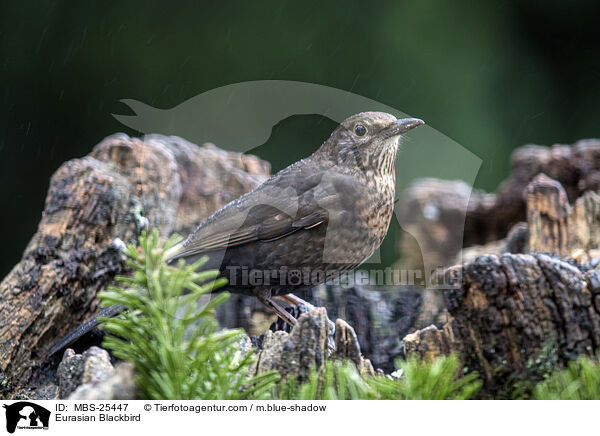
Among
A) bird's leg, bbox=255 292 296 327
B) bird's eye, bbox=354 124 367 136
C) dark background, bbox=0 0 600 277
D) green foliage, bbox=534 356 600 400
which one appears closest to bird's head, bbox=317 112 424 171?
bird's eye, bbox=354 124 367 136

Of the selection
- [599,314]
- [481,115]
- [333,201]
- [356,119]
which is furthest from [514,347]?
[481,115]

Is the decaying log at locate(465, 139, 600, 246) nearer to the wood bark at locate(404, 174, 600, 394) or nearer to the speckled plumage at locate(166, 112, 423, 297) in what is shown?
the speckled plumage at locate(166, 112, 423, 297)

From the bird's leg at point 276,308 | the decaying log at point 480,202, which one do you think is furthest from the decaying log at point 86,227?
the decaying log at point 480,202

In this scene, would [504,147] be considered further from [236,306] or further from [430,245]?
[236,306]

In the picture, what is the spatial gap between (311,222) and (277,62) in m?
0.78

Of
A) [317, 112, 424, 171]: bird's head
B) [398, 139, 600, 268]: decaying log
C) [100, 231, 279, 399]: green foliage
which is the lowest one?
[100, 231, 279, 399]: green foliage

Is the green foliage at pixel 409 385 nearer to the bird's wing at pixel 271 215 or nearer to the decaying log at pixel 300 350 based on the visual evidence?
the decaying log at pixel 300 350

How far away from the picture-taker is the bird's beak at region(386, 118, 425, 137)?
1940 mm

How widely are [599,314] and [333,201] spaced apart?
85 cm

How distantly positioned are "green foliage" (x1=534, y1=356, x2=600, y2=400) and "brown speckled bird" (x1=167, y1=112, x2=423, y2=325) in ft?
2.53

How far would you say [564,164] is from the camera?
2.96 metres

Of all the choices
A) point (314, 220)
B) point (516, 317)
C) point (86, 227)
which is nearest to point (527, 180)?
point (314, 220)

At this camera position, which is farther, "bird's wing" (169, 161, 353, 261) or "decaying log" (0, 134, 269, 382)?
"bird's wing" (169, 161, 353, 261)
